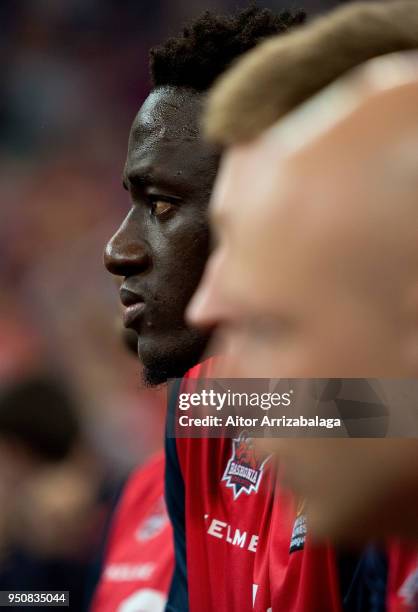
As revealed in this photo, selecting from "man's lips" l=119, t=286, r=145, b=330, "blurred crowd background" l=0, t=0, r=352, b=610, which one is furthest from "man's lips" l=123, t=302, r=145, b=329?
"blurred crowd background" l=0, t=0, r=352, b=610

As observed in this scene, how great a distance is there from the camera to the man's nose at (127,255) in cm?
136

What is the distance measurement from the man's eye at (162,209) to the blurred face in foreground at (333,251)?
51cm

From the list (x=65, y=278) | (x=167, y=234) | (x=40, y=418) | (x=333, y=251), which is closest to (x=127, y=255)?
(x=167, y=234)

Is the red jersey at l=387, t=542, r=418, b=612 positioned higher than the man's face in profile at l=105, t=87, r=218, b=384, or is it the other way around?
the man's face in profile at l=105, t=87, r=218, b=384

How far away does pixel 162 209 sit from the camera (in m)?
1.37

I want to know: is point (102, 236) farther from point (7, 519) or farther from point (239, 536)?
point (239, 536)

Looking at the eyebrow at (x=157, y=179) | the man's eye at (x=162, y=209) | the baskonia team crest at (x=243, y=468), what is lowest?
the baskonia team crest at (x=243, y=468)

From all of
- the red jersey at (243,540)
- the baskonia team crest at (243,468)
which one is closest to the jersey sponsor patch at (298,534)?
the red jersey at (243,540)

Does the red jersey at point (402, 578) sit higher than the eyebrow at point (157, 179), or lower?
lower

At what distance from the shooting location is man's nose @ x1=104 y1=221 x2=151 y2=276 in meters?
1.36

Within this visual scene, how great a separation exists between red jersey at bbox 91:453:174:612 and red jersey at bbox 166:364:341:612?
8.0 inches

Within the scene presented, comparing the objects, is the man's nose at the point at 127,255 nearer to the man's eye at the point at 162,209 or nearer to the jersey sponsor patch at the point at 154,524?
the man's eye at the point at 162,209

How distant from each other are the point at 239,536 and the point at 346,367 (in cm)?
68

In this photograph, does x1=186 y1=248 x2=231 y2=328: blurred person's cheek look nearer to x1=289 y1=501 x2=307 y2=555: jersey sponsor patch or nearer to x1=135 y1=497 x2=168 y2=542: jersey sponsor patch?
x1=289 y1=501 x2=307 y2=555: jersey sponsor patch
